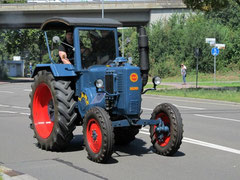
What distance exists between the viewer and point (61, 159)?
8.06 meters

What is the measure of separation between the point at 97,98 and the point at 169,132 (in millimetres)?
1359

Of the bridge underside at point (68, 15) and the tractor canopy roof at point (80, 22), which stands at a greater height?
the bridge underside at point (68, 15)

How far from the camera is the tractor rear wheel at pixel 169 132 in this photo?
791cm

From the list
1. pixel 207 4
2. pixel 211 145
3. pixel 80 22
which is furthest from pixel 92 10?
pixel 211 145

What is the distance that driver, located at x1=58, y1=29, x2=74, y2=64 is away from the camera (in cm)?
909

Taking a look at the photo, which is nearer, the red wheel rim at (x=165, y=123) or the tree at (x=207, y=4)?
the red wheel rim at (x=165, y=123)

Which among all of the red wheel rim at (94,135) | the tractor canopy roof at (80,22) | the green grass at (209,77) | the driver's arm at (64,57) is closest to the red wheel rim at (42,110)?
the driver's arm at (64,57)

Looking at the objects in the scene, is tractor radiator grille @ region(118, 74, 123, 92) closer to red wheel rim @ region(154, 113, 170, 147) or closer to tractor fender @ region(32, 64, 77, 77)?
red wheel rim @ region(154, 113, 170, 147)

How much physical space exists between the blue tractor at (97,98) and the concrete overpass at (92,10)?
38.6 meters

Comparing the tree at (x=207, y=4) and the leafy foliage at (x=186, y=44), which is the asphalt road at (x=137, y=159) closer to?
the tree at (x=207, y=4)

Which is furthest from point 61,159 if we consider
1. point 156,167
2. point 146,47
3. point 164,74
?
point 164,74

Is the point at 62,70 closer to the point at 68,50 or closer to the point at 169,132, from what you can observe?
the point at 68,50

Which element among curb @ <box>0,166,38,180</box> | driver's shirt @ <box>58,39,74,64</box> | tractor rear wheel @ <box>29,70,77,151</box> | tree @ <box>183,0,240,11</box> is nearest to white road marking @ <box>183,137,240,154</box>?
tractor rear wheel @ <box>29,70,77,151</box>

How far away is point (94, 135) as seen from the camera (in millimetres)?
7711
